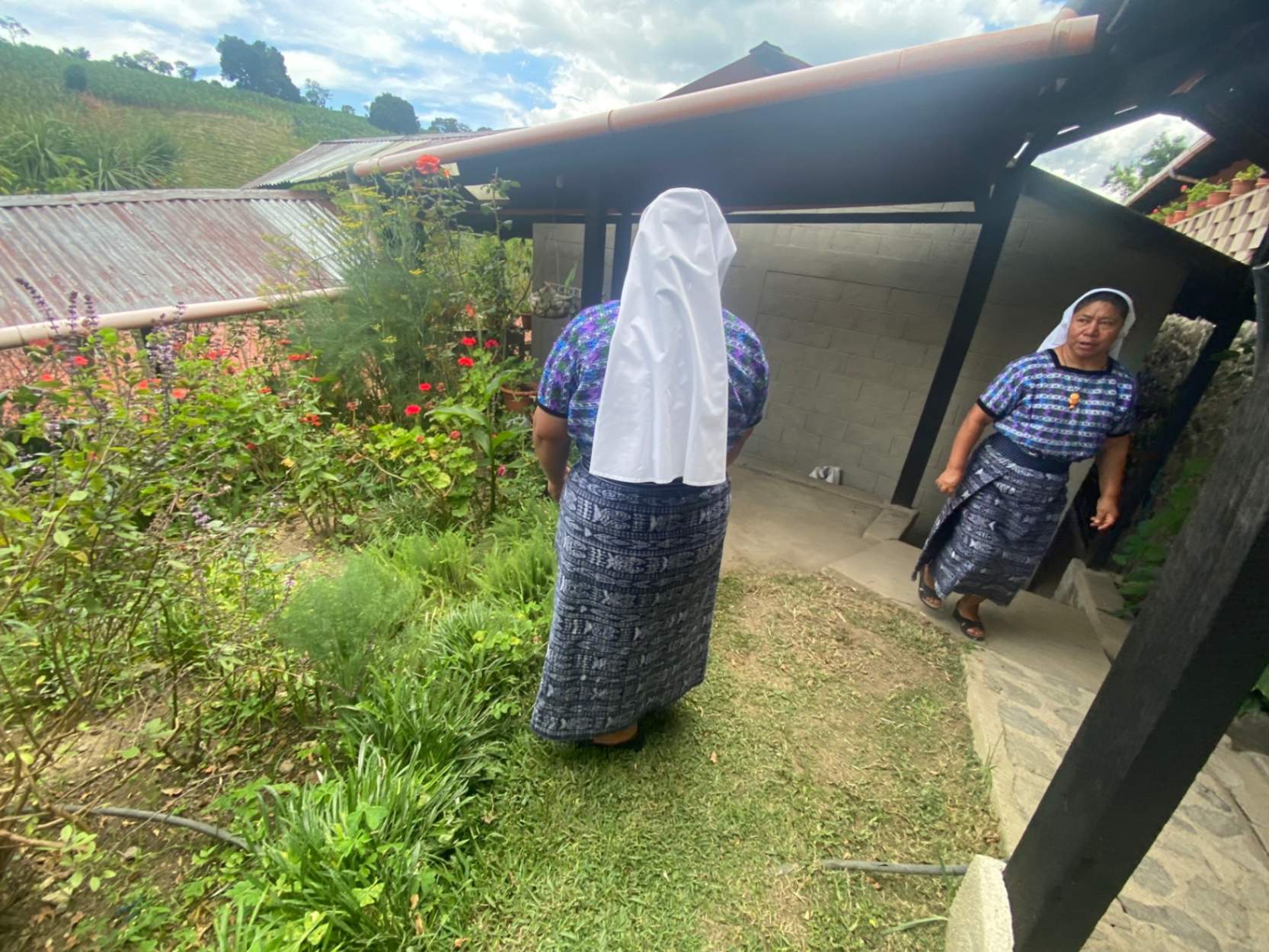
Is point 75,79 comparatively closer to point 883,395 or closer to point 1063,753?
point 883,395

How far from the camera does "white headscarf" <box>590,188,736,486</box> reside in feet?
4.29

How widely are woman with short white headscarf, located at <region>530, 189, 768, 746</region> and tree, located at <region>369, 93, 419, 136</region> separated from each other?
4827cm

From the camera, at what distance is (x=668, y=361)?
131cm

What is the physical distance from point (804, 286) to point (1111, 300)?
9.74 ft

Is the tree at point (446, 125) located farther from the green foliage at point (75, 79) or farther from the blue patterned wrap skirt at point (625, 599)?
the blue patterned wrap skirt at point (625, 599)

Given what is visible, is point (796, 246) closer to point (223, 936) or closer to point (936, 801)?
point (936, 801)

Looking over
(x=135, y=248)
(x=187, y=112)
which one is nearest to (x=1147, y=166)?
(x=135, y=248)

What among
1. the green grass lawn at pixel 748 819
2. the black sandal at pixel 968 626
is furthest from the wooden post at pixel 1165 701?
the black sandal at pixel 968 626

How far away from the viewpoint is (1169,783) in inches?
35.5

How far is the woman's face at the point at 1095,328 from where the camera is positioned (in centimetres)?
195

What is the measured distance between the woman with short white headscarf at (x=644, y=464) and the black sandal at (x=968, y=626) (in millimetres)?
1534

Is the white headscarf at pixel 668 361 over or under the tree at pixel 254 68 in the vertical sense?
under

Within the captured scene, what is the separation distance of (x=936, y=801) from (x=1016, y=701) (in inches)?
27.9

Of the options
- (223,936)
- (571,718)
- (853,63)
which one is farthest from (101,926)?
(853,63)
